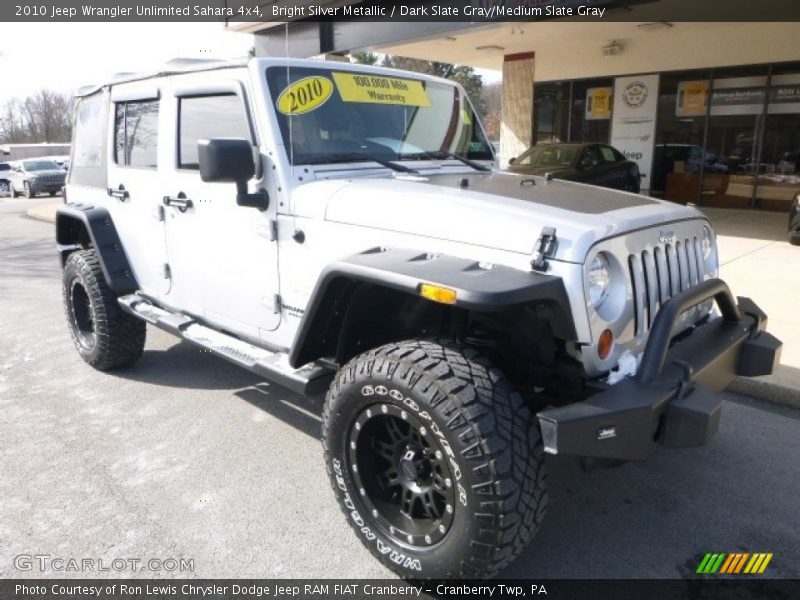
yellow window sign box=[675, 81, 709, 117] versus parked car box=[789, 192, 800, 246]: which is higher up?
yellow window sign box=[675, 81, 709, 117]

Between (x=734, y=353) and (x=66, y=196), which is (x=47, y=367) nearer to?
(x=66, y=196)

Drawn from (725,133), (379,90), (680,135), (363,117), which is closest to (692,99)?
(680,135)

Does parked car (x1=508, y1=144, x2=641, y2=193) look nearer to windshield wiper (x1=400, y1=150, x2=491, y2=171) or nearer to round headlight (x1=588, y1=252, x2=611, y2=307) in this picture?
windshield wiper (x1=400, y1=150, x2=491, y2=171)

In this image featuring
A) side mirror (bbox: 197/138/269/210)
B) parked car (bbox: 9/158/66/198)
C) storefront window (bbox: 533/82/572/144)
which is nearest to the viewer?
side mirror (bbox: 197/138/269/210)

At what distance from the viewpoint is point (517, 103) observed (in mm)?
16406

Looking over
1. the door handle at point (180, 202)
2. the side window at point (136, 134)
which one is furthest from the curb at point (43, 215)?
the door handle at point (180, 202)

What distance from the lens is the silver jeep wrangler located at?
220cm

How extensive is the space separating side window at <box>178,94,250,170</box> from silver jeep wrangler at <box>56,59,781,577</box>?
0.02m

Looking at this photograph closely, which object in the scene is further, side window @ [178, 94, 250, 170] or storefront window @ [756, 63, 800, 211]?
storefront window @ [756, 63, 800, 211]

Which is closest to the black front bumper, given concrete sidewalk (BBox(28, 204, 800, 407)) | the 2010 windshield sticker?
concrete sidewalk (BBox(28, 204, 800, 407))

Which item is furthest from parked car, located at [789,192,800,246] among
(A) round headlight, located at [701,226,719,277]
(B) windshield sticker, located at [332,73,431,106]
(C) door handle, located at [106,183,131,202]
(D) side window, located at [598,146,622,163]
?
(C) door handle, located at [106,183,131,202]

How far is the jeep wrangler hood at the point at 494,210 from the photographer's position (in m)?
2.34

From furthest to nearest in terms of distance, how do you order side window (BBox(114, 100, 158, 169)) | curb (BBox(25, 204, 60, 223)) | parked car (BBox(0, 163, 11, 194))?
parked car (BBox(0, 163, 11, 194))
curb (BBox(25, 204, 60, 223))
side window (BBox(114, 100, 158, 169))

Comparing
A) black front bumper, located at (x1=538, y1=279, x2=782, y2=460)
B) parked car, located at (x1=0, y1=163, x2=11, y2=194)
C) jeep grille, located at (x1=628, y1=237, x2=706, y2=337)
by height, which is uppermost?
jeep grille, located at (x1=628, y1=237, x2=706, y2=337)
